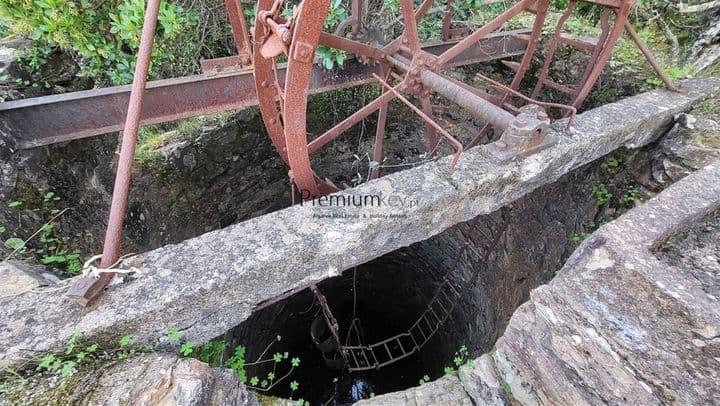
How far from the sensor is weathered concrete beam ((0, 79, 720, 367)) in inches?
59.0

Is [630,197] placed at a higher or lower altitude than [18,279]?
lower

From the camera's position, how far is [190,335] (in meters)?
1.71

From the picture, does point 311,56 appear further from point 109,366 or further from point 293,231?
point 109,366

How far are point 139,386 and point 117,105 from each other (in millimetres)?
1721

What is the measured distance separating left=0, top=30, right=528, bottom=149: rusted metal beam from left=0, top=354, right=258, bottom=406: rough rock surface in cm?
150

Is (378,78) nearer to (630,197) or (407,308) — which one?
(630,197)

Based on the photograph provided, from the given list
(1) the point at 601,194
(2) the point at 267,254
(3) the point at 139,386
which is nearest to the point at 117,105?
(2) the point at 267,254

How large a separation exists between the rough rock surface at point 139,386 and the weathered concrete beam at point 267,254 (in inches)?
4.9

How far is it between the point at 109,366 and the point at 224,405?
0.48m

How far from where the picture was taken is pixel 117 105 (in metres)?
2.31

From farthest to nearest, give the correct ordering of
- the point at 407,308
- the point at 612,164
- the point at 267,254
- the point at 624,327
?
the point at 407,308 < the point at 612,164 < the point at 267,254 < the point at 624,327

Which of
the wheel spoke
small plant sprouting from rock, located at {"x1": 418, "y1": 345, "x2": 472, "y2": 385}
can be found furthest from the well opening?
the wheel spoke

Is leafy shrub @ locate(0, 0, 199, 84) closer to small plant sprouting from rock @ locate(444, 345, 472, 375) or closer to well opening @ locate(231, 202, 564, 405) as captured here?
well opening @ locate(231, 202, 564, 405)

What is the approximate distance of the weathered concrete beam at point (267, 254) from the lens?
4.91 feet
